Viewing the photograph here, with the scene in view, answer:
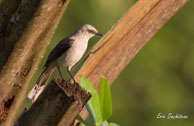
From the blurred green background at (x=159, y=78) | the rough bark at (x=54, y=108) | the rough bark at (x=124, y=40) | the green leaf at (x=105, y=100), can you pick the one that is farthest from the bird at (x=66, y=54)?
the blurred green background at (x=159, y=78)

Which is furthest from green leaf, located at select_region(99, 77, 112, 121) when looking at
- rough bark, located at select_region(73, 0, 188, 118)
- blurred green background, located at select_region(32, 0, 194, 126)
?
blurred green background, located at select_region(32, 0, 194, 126)

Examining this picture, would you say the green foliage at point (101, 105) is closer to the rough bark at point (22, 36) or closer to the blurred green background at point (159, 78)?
the rough bark at point (22, 36)

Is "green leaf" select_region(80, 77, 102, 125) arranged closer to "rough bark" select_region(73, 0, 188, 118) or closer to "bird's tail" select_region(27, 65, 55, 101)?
"rough bark" select_region(73, 0, 188, 118)

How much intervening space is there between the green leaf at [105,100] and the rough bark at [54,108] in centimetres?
42

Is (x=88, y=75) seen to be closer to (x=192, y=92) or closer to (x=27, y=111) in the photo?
(x=27, y=111)

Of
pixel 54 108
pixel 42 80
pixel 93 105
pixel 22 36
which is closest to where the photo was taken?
pixel 22 36

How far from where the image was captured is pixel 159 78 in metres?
10.7

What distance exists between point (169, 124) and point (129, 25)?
4292 mm

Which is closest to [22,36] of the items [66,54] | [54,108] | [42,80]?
[54,108]

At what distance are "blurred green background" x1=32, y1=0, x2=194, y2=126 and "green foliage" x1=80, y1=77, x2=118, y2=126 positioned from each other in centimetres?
532

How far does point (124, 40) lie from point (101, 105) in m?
1.37

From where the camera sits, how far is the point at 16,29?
3.24 m

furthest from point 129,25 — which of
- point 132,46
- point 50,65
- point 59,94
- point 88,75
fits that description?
point 59,94

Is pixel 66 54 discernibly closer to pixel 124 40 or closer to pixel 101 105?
pixel 124 40
